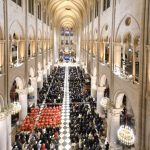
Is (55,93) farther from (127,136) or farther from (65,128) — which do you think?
(127,136)

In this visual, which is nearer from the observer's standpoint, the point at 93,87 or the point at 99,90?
the point at 99,90

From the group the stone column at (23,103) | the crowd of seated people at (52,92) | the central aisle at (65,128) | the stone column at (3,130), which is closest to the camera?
the stone column at (3,130)

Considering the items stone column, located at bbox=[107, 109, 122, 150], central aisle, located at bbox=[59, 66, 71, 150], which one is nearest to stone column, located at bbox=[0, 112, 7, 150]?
central aisle, located at bbox=[59, 66, 71, 150]

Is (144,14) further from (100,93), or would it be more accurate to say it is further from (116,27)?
(100,93)

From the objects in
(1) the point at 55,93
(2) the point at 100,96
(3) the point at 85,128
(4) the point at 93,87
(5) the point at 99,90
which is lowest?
(3) the point at 85,128

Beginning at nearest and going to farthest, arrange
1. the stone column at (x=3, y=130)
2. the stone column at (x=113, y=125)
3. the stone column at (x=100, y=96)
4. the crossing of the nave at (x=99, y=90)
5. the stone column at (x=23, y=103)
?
the crossing of the nave at (x=99, y=90)
the stone column at (x=3, y=130)
the stone column at (x=113, y=125)
the stone column at (x=23, y=103)
the stone column at (x=100, y=96)

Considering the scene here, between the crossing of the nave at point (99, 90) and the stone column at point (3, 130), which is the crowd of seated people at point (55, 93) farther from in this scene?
the stone column at point (3, 130)

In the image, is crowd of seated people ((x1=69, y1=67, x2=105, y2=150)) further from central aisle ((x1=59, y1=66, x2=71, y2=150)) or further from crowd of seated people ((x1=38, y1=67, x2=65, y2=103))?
crowd of seated people ((x1=38, y1=67, x2=65, y2=103))

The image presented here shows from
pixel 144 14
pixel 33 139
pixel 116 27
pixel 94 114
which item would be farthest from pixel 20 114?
pixel 144 14

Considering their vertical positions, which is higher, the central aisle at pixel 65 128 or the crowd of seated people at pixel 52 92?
the crowd of seated people at pixel 52 92

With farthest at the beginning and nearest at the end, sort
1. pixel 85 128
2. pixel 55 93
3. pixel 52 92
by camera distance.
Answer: pixel 52 92, pixel 55 93, pixel 85 128

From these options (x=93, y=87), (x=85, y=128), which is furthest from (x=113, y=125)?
(x=93, y=87)

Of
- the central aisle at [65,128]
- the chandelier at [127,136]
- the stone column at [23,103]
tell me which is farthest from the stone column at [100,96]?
the chandelier at [127,136]

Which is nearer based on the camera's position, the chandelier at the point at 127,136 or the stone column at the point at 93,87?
the chandelier at the point at 127,136
